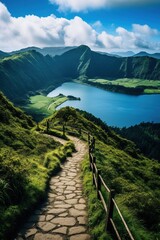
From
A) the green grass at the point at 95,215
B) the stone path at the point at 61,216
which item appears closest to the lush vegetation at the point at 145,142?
the stone path at the point at 61,216

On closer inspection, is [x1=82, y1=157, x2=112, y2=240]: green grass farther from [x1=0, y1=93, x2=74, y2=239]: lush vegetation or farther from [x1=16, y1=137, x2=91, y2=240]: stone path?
[x1=0, y1=93, x2=74, y2=239]: lush vegetation

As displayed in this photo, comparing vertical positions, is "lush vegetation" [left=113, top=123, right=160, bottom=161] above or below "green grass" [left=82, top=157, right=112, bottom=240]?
above

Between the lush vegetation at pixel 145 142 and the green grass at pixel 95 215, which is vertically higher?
the lush vegetation at pixel 145 142

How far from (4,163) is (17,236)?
4.83 metres

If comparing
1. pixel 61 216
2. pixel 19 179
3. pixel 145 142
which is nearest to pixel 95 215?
pixel 61 216

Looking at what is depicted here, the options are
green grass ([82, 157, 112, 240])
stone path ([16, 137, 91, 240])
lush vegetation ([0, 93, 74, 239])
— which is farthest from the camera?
lush vegetation ([0, 93, 74, 239])

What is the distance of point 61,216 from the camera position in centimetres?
1266

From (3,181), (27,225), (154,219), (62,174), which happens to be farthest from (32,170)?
(154,219)

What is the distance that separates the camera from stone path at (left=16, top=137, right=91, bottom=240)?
35.8ft

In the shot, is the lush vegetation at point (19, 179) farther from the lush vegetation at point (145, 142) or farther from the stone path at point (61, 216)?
the lush vegetation at point (145, 142)

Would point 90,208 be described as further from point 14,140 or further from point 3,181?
point 14,140

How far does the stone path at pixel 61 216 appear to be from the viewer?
10.9m

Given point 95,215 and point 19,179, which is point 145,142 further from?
point 95,215

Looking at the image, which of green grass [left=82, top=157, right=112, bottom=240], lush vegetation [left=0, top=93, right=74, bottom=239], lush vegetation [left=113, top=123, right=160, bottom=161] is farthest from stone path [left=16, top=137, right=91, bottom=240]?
lush vegetation [left=113, top=123, right=160, bottom=161]
